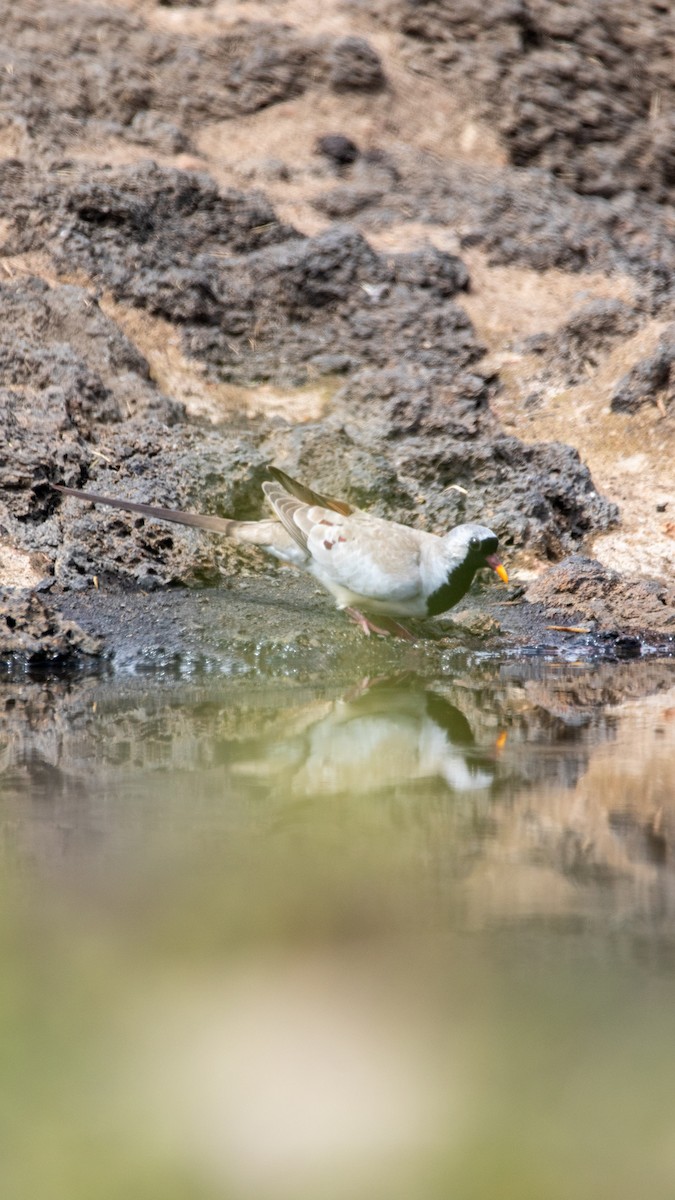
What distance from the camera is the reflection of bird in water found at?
3451 mm

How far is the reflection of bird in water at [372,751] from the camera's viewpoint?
3451mm

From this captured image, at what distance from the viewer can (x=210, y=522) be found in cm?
610

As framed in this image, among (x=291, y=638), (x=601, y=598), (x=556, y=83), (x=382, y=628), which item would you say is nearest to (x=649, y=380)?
(x=601, y=598)

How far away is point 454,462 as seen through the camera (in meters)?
7.11

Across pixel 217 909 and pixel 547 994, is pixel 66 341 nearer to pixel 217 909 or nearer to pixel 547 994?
pixel 217 909

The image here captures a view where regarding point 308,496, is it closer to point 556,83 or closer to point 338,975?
point 338,975

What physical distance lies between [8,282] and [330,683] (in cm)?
464

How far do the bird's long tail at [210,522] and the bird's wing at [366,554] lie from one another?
37cm

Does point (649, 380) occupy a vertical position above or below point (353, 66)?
below

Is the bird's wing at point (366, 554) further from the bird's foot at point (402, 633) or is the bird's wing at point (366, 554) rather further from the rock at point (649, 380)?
the rock at point (649, 380)

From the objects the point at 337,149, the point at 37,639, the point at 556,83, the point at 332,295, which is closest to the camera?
the point at 37,639

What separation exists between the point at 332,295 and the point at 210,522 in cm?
366

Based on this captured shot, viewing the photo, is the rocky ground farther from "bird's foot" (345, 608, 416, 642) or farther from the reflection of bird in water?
the reflection of bird in water

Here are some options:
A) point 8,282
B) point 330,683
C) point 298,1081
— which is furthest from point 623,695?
point 8,282
